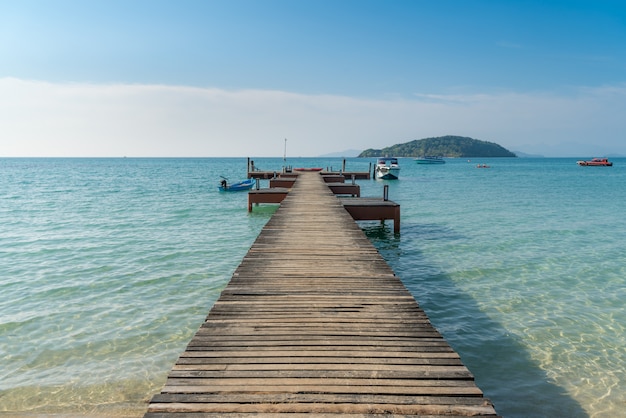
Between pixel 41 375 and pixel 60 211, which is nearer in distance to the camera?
pixel 41 375

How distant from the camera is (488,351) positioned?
718cm

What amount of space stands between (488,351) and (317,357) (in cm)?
435

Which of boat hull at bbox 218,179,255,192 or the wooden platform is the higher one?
the wooden platform

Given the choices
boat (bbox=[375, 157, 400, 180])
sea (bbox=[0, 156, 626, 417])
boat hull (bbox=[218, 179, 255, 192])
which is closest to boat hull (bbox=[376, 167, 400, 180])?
boat (bbox=[375, 157, 400, 180])

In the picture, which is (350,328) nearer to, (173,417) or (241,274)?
(173,417)

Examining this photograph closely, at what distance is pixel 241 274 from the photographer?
7.25 metres

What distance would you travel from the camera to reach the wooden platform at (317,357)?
345cm

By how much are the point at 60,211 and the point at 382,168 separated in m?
41.2

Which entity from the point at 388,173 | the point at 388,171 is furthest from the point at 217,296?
the point at 388,173

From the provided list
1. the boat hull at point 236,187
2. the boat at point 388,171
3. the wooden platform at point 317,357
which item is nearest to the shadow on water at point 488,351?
the wooden platform at point 317,357

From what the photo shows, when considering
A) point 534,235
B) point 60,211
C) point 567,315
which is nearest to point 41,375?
point 567,315

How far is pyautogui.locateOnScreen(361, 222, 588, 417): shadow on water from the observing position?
5.68m

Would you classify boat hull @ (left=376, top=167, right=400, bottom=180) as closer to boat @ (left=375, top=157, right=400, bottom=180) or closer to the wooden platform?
boat @ (left=375, top=157, right=400, bottom=180)

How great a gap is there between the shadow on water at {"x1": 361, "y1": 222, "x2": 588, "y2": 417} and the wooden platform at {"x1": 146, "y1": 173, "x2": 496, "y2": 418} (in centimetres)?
186
